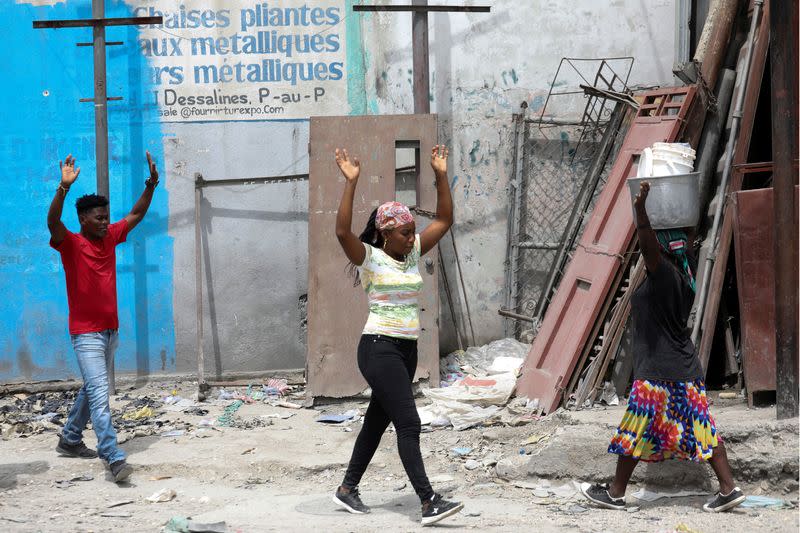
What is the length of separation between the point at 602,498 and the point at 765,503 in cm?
86

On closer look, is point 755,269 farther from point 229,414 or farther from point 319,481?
point 229,414

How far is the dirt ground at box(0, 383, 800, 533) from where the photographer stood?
201 inches

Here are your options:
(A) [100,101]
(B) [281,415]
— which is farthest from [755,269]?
(A) [100,101]

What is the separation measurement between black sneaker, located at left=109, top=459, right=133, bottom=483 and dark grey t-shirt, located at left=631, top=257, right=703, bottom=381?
10.4 feet

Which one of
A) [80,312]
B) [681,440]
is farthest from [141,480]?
[681,440]

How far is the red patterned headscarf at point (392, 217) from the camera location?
198 inches

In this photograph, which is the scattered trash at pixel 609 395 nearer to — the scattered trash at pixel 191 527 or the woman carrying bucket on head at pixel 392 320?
the woman carrying bucket on head at pixel 392 320

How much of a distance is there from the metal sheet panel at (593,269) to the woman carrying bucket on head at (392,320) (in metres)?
2.13

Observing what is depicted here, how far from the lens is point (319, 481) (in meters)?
6.18

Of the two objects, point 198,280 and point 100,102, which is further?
point 198,280

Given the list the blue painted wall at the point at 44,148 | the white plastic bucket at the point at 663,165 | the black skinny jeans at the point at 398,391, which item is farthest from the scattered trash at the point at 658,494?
the blue painted wall at the point at 44,148

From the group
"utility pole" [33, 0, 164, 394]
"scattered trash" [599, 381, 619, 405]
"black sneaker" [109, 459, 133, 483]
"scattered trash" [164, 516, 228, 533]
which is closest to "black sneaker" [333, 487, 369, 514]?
"scattered trash" [164, 516, 228, 533]

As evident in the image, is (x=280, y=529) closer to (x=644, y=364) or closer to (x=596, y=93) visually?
(x=644, y=364)

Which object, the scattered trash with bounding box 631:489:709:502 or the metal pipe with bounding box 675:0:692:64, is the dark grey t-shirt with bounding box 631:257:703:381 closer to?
the scattered trash with bounding box 631:489:709:502
